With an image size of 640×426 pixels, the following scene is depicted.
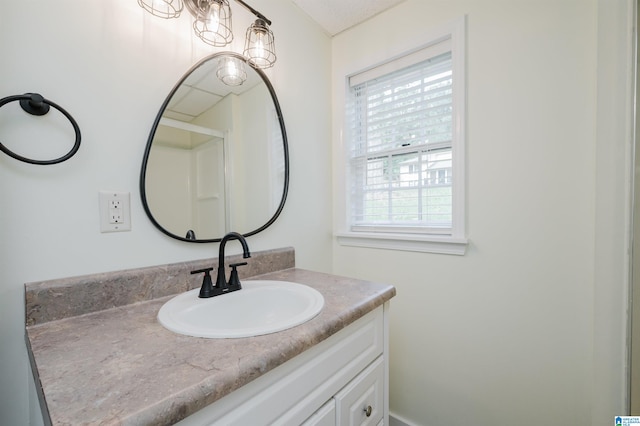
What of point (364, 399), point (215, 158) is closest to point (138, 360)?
point (364, 399)

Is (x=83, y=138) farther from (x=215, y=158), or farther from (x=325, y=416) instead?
(x=325, y=416)

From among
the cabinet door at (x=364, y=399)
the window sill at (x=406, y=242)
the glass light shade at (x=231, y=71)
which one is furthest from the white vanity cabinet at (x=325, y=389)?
the glass light shade at (x=231, y=71)

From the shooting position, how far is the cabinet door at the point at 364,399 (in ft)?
2.53

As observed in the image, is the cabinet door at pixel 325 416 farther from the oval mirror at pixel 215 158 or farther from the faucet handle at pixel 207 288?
the oval mirror at pixel 215 158

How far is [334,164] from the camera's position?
1748 mm

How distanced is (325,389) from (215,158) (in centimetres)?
93

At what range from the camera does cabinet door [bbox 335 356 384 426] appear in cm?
77

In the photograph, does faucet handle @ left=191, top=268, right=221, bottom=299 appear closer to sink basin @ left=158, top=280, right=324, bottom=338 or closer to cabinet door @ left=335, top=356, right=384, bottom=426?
sink basin @ left=158, top=280, right=324, bottom=338

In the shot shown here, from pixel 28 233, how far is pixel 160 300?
1.29 feet

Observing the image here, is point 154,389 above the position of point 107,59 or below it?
below

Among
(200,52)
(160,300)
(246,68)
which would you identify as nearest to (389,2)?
(246,68)

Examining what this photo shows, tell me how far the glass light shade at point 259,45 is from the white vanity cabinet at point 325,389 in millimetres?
1183

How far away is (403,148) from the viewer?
59.0 inches

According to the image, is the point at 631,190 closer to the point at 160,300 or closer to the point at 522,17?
the point at 522,17
